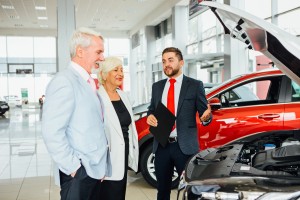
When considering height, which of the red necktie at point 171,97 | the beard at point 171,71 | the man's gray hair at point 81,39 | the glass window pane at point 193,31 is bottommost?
the red necktie at point 171,97

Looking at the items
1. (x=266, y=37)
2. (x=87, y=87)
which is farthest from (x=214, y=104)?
(x=87, y=87)

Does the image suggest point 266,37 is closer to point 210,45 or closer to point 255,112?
point 255,112

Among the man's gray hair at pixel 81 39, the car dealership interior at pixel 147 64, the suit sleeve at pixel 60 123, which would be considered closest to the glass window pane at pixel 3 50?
the car dealership interior at pixel 147 64

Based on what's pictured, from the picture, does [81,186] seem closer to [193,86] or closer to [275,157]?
[275,157]

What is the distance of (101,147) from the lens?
76.0 inches

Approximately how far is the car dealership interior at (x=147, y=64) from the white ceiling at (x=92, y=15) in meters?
0.05

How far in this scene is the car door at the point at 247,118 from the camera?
3967mm

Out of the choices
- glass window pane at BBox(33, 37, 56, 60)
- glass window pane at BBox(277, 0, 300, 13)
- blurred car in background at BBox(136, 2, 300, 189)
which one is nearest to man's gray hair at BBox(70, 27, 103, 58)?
blurred car in background at BBox(136, 2, 300, 189)

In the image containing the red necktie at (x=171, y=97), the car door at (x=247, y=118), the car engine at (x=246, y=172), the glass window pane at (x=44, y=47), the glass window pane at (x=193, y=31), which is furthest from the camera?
the glass window pane at (x=44, y=47)

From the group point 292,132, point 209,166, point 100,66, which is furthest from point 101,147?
point 292,132

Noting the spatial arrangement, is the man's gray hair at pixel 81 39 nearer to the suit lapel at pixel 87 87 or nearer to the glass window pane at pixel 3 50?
the suit lapel at pixel 87 87

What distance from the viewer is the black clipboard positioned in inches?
110

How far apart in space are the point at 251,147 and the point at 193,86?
0.67m

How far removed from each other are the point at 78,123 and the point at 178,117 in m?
1.17
